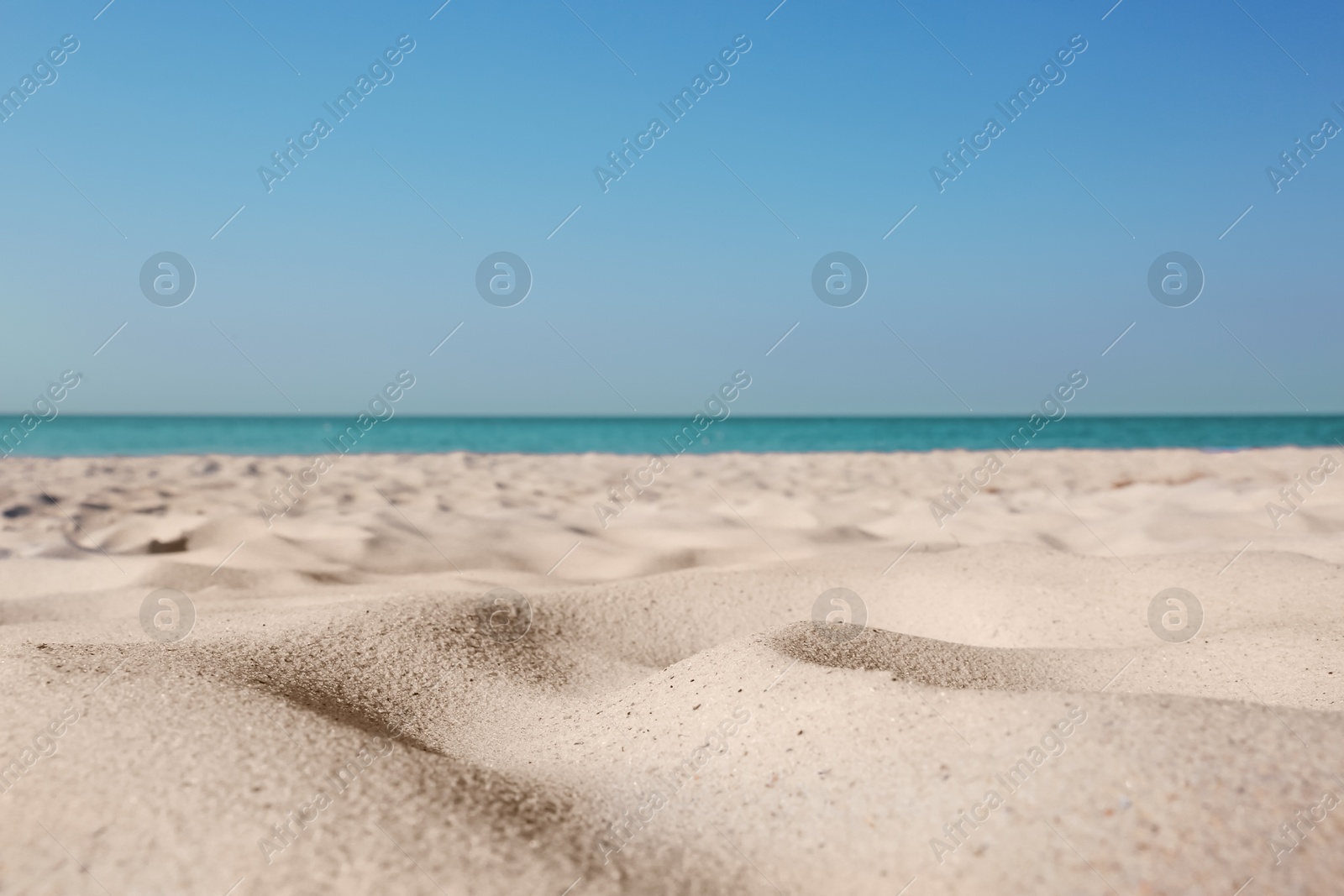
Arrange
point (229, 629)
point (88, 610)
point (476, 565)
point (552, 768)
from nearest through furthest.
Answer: point (552, 768)
point (229, 629)
point (88, 610)
point (476, 565)

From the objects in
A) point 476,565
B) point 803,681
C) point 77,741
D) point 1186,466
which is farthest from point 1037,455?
point 77,741

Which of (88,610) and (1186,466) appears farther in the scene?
(1186,466)

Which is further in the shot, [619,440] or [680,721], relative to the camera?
[619,440]

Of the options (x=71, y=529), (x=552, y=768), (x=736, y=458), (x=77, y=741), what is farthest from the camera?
(x=736, y=458)

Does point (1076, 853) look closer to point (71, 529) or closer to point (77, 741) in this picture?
point (77, 741)

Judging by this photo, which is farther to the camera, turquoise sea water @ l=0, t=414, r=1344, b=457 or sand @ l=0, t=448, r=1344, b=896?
turquoise sea water @ l=0, t=414, r=1344, b=457

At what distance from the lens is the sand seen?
1.29 metres

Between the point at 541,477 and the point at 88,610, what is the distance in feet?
14.8

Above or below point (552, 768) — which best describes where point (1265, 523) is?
below

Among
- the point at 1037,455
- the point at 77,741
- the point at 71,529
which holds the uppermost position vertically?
the point at 77,741

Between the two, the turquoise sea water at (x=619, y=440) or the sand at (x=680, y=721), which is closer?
the sand at (x=680, y=721)

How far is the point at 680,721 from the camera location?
6.00 ft

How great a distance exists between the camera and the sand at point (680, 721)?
4.22ft

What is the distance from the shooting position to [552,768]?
1741 mm
